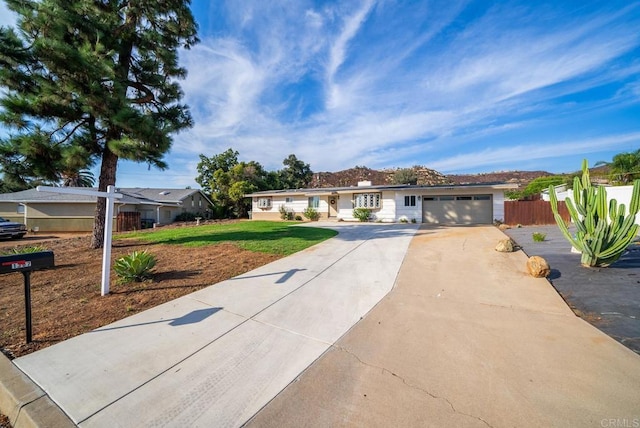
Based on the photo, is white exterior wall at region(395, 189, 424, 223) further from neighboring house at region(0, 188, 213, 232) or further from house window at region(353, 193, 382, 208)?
neighboring house at region(0, 188, 213, 232)

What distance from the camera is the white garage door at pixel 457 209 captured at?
1686cm

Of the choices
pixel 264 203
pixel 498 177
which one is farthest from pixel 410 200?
pixel 498 177

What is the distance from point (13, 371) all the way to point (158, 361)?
144 cm

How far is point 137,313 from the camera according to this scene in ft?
13.2

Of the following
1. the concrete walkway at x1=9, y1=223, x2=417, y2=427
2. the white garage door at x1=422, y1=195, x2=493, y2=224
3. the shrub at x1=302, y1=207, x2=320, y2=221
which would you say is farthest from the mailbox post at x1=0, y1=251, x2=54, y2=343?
the white garage door at x1=422, y1=195, x2=493, y2=224

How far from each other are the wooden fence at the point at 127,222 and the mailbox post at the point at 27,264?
61.4ft

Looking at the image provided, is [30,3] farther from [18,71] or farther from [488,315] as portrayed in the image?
[488,315]

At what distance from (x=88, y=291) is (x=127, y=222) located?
17.6 m

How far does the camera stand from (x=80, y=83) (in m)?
7.44

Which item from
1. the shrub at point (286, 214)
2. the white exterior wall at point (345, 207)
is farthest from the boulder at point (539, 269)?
the shrub at point (286, 214)

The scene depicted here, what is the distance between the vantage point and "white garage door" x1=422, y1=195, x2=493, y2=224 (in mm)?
16859

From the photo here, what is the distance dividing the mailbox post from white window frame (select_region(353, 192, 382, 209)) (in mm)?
18100

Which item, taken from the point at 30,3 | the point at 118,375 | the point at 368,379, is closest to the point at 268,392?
the point at 368,379

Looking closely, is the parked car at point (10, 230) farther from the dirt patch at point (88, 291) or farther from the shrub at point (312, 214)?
the shrub at point (312, 214)
